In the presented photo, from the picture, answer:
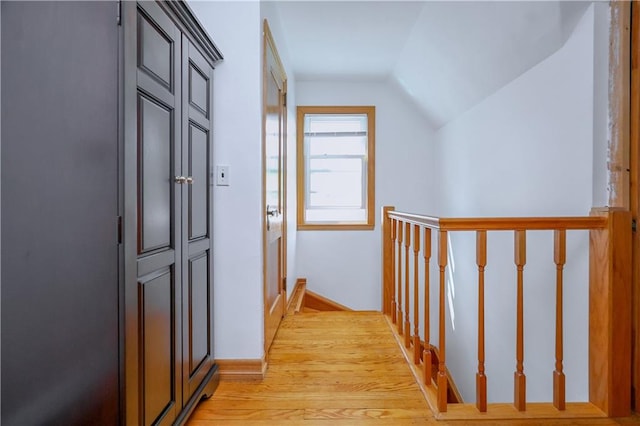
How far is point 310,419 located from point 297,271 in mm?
2513

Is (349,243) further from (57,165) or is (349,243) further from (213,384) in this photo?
(57,165)

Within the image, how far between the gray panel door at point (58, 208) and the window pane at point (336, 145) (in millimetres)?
3241

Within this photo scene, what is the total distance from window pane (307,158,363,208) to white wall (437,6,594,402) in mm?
1214

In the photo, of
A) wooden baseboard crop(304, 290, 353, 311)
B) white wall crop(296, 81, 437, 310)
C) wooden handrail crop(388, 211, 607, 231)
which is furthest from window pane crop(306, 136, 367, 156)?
wooden handrail crop(388, 211, 607, 231)

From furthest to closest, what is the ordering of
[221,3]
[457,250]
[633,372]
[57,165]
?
[457,250]
[221,3]
[633,372]
[57,165]

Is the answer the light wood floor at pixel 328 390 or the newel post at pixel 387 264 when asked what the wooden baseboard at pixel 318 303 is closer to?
the newel post at pixel 387 264

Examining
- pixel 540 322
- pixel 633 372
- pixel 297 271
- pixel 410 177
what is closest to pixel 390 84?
pixel 410 177

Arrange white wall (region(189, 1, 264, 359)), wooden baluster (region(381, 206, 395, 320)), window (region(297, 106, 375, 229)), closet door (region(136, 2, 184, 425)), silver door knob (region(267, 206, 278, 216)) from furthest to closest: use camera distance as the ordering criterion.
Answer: window (region(297, 106, 375, 229)), wooden baluster (region(381, 206, 395, 320)), silver door knob (region(267, 206, 278, 216)), white wall (region(189, 1, 264, 359)), closet door (region(136, 2, 184, 425))

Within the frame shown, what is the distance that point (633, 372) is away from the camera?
153 centimetres

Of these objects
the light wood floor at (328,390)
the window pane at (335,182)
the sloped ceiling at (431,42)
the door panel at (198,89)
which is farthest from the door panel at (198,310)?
the window pane at (335,182)

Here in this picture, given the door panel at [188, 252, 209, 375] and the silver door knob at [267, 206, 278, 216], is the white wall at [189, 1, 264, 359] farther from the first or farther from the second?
the silver door knob at [267, 206, 278, 216]

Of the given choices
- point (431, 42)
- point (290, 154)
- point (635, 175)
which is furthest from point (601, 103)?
point (290, 154)

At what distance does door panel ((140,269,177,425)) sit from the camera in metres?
1.14

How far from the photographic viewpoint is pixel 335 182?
13.8ft
